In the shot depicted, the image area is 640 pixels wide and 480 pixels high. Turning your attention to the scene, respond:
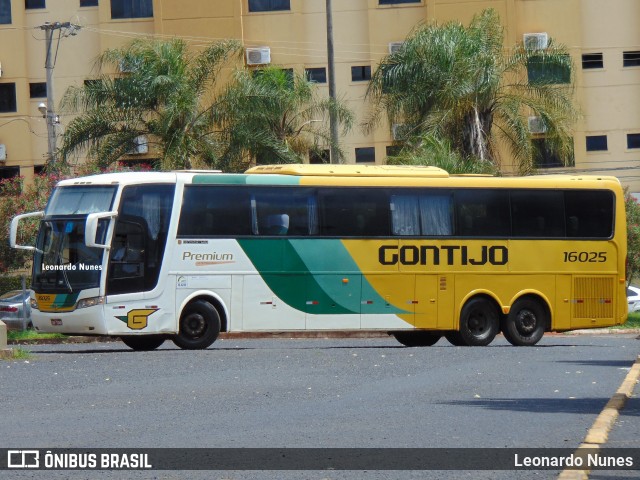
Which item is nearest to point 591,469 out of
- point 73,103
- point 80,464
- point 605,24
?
point 80,464

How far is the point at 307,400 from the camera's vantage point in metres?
13.8

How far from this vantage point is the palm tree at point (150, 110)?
1432 inches

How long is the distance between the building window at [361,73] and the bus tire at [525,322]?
24.7 m

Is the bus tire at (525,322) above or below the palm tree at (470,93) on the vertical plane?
below

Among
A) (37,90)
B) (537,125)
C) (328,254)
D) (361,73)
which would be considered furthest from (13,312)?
(361,73)

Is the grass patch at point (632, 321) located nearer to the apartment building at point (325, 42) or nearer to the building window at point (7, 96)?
the apartment building at point (325, 42)

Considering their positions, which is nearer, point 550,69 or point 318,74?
point 550,69

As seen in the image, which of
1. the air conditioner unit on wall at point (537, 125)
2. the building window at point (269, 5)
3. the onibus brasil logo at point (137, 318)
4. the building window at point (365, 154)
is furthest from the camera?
the building window at point (365, 154)

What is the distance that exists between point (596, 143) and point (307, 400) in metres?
37.4

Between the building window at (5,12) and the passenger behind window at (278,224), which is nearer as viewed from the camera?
the passenger behind window at (278,224)

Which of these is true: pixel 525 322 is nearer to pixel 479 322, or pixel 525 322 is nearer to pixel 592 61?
pixel 479 322

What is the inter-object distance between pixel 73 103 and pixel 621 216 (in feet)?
56.0

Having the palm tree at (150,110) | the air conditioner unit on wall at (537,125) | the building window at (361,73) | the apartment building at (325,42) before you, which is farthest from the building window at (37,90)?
the air conditioner unit on wall at (537,125)

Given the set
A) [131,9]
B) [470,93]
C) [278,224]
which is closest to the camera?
[278,224]
